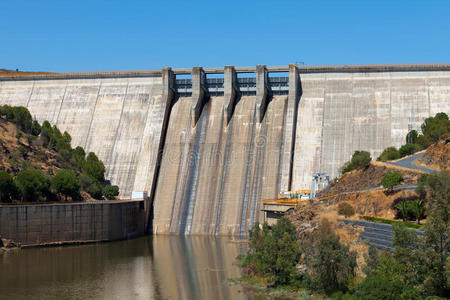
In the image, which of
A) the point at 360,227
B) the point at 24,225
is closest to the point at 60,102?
the point at 24,225

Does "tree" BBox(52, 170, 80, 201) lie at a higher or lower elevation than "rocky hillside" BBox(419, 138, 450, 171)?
lower

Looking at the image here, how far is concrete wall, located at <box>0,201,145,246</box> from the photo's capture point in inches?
1960

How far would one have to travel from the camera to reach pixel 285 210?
48156 mm

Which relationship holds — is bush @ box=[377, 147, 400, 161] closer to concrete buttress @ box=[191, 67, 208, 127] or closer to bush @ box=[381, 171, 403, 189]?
bush @ box=[381, 171, 403, 189]

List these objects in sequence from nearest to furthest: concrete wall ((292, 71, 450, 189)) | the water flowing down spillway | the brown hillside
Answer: the brown hillside, the water flowing down spillway, concrete wall ((292, 71, 450, 189))

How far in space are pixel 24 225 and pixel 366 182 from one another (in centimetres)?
2565

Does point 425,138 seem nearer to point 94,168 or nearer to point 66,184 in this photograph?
point 66,184

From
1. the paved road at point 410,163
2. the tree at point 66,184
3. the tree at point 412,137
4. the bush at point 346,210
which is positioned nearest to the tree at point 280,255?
the bush at point 346,210

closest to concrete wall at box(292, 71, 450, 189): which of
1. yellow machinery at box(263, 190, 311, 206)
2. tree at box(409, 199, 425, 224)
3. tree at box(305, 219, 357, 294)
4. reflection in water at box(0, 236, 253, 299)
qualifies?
yellow machinery at box(263, 190, 311, 206)

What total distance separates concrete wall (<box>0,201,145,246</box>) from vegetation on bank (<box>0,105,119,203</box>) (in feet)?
8.59

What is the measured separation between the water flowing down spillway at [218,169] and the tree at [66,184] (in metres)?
8.59

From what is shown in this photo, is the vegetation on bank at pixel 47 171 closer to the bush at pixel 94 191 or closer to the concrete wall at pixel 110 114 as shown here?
the bush at pixel 94 191

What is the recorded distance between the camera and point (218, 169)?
206 ft

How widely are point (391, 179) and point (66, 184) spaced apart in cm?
2879
